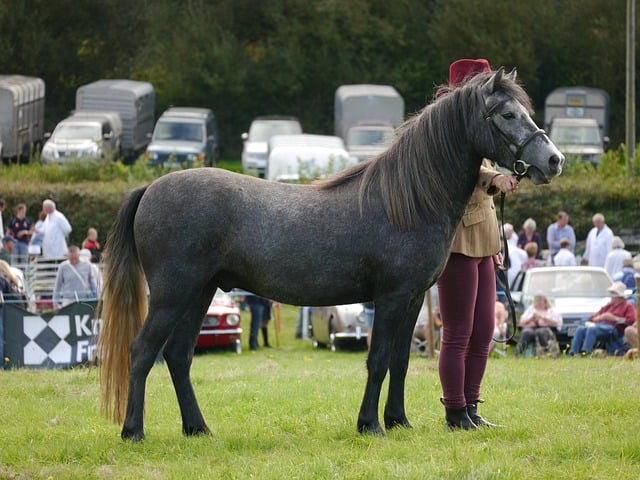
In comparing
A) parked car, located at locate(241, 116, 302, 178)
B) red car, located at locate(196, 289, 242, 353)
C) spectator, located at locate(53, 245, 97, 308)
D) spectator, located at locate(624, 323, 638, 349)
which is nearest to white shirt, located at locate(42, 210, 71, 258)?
spectator, located at locate(53, 245, 97, 308)

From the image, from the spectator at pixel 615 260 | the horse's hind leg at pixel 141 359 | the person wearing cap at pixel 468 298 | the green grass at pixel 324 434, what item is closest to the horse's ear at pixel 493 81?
the person wearing cap at pixel 468 298

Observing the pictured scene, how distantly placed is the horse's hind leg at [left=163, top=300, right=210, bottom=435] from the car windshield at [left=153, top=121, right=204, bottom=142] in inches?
1309

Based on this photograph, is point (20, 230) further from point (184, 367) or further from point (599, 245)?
point (184, 367)

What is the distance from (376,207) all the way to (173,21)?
140 feet

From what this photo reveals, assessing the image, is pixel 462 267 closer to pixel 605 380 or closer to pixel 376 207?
pixel 376 207

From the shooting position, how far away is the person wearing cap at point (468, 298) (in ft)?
27.7

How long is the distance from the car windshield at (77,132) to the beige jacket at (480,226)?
1271 inches

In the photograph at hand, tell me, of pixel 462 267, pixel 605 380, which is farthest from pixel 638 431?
pixel 605 380

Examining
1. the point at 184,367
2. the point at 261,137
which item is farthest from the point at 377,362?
the point at 261,137

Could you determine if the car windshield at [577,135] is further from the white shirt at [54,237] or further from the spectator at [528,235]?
the white shirt at [54,237]

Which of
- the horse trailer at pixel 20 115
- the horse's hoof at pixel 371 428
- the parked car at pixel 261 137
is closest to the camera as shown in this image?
the horse's hoof at pixel 371 428

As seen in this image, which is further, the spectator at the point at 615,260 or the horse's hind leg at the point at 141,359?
the spectator at the point at 615,260

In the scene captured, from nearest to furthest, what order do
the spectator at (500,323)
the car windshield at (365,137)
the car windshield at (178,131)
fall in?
the spectator at (500,323), the car windshield at (365,137), the car windshield at (178,131)

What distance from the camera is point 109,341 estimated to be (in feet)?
28.1
